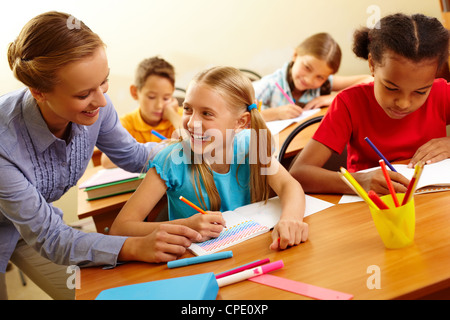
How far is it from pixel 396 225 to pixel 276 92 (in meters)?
2.08

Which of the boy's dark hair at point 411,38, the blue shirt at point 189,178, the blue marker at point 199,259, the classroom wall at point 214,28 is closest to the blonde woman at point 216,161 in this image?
the blue shirt at point 189,178

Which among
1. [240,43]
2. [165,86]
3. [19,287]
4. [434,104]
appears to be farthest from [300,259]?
[240,43]

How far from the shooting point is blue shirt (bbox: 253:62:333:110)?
282 centimetres

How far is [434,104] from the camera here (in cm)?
147

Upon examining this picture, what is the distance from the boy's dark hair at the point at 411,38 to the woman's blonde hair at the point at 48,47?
790mm

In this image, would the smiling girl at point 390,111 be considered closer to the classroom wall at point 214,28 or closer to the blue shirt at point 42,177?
the blue shirt at point 42,177

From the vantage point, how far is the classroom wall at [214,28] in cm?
343

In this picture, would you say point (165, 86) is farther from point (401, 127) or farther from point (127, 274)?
point (127, 274)

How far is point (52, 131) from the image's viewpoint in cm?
130

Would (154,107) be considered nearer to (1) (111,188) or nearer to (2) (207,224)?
(1) (111,188)

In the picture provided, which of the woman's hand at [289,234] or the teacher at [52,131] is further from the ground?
the teacher at [52,131]

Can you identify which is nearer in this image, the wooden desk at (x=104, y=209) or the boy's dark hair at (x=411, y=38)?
the boy's dark hair at (x=411, y=38)

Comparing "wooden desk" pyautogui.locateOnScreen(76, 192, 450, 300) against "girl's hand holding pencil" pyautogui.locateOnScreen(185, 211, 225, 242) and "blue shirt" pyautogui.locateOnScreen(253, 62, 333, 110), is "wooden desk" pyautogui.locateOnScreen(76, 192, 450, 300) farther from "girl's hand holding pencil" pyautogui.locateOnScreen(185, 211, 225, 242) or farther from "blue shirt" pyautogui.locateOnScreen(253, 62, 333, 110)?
"blue shirt" pyautogui.locateOnScreen(253, 62, 333, 110)

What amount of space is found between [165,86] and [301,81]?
82cm
